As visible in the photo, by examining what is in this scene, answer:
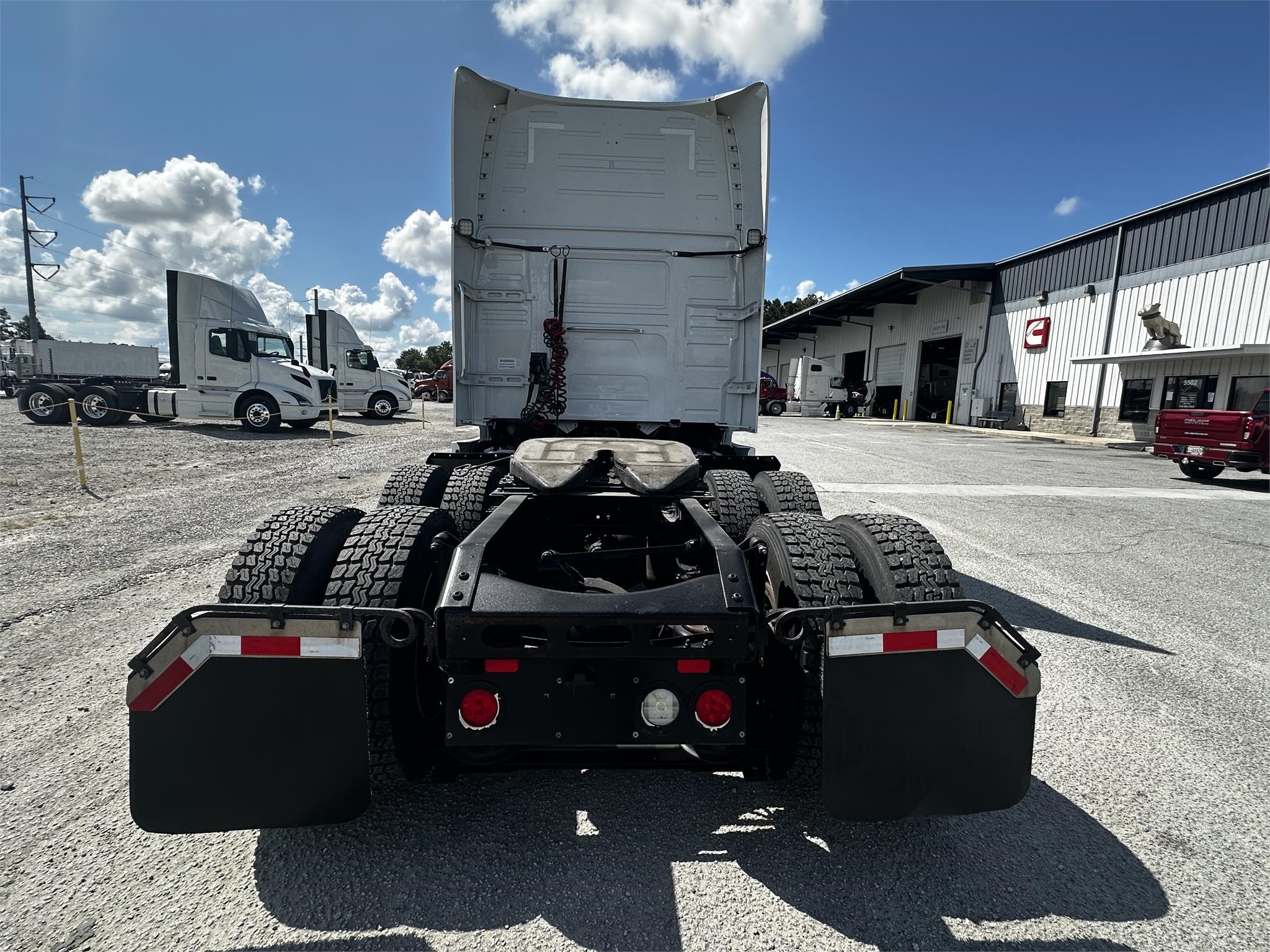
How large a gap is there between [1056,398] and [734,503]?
2517 cm

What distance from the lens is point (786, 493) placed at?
3.55 metres

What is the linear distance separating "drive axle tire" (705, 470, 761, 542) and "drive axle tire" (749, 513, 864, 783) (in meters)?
1.09

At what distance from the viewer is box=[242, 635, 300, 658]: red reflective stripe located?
1.71 m

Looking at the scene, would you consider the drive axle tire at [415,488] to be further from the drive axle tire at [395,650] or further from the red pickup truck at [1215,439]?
the red pickup truck at [1215,439]

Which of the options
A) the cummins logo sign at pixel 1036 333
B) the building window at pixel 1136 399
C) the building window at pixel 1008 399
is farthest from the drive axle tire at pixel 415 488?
the building window at pixel 1008 399

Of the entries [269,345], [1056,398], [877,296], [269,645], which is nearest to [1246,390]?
[1056,398]

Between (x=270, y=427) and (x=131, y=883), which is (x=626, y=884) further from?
(x=270, y=427)

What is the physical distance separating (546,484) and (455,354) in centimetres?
246

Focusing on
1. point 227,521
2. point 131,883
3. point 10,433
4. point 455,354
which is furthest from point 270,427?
point 131,883

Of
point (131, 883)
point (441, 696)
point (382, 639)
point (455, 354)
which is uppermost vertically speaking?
point (455, 354)

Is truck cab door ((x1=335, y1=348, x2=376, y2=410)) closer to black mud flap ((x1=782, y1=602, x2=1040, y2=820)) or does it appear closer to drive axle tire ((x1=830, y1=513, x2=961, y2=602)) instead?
drive axle tire ((x1=830, y1=513, x2=961, y2=602))

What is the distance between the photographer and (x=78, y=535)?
5609 millimetres

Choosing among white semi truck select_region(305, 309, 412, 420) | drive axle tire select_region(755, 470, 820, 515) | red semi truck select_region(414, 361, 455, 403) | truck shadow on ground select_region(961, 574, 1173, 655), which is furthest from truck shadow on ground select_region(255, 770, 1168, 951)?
red semi truck select_region(414, 361, 455, 403)

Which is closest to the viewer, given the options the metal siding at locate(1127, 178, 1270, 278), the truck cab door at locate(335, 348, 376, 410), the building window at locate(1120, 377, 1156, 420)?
the metal siding at locate(1127, 178, 1270, 278)
